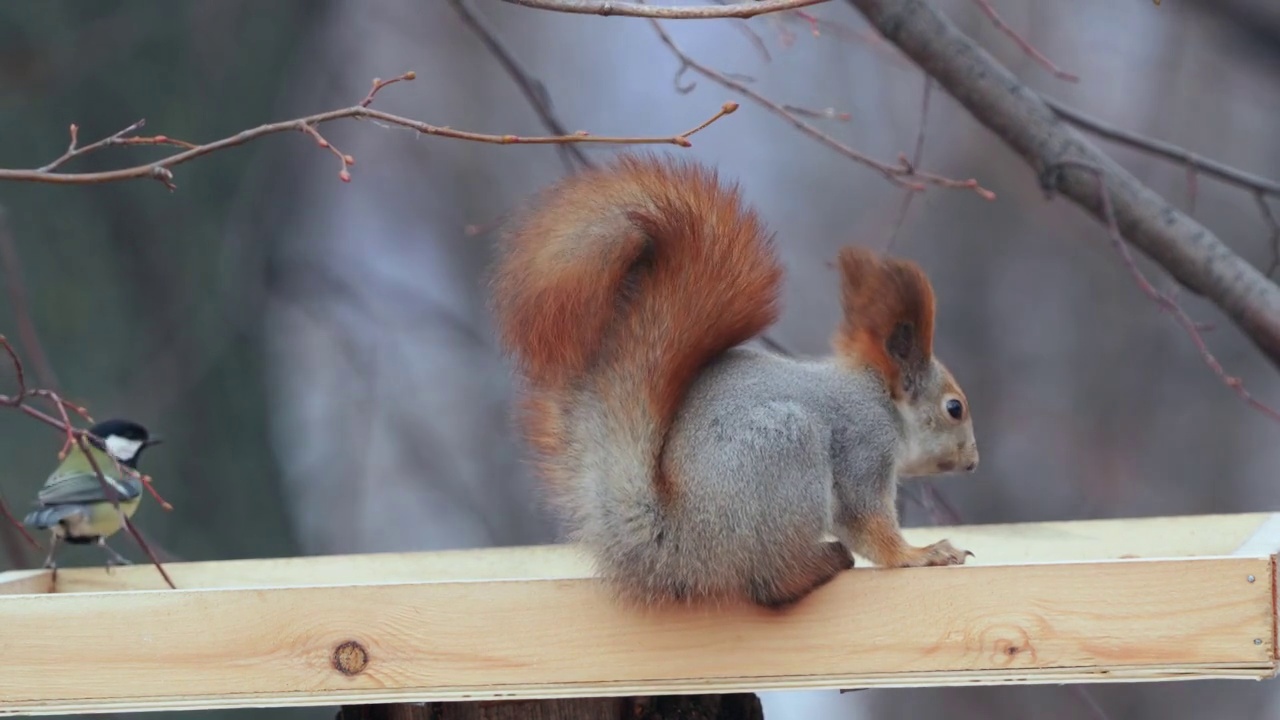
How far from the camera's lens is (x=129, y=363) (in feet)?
9.70

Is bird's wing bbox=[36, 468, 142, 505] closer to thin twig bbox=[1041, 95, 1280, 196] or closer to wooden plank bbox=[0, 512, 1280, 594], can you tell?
wooden plank bbox=[0, 512, 1280, 594]

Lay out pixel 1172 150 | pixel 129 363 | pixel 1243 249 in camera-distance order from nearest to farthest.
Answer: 1. pixel 1172 150
2. pixel 129 363
3. pixel 1243 249

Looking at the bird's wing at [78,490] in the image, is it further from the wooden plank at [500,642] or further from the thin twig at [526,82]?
the thin twig at [526,82]

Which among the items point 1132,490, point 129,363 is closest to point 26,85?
point 129,363

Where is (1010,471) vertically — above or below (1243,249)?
below

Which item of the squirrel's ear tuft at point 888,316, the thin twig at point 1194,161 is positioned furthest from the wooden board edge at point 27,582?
the thin twig at point 1194,161

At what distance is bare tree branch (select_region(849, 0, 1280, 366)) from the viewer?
191 centimetres

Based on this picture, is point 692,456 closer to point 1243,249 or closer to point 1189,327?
point 1189,327

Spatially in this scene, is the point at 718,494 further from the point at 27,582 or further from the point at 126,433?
the point at 126,433

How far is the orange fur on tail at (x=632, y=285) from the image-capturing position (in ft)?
4.53

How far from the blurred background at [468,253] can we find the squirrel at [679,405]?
1656mm

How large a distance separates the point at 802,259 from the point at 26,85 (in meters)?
2.35

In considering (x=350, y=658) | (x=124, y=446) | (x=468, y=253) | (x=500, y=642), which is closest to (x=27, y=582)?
(x=124, y=446)

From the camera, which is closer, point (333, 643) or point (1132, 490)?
point (333, 643)
